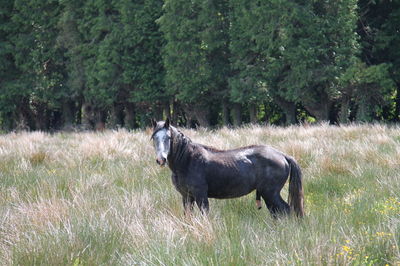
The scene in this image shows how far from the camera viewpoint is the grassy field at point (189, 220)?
4.00 meters

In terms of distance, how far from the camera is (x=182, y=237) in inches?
173

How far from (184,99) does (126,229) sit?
2093 cm

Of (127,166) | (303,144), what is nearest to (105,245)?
(127,166)

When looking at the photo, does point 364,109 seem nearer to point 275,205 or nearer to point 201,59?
point 201,59

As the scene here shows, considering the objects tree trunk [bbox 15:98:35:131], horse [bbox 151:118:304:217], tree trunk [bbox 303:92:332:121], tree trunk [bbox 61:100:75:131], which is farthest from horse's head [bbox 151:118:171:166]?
tree trunk [bbox 15:98:35:131]

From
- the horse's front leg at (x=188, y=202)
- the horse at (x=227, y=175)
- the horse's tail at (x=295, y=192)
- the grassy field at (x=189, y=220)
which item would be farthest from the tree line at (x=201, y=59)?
the horse's front leg at (x=188, y=202)

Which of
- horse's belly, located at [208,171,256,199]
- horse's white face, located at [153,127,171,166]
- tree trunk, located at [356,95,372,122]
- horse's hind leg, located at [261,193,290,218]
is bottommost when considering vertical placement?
tree trunk, located at [356,95,372,122]

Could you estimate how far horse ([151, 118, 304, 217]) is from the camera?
5.66 metres

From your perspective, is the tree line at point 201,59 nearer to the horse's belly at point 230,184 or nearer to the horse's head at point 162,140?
the horse's belly at point 230,184

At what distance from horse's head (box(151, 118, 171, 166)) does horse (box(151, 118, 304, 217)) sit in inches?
5.5

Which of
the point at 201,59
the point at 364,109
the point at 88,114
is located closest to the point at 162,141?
the point at 364,109

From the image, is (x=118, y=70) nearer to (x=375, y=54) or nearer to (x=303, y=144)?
(x=375, y=54)

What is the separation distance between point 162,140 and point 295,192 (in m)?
1.78

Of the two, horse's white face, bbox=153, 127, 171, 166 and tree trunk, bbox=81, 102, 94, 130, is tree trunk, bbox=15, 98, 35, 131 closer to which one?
tree trunk, bbox=81, 102, 94, 130
